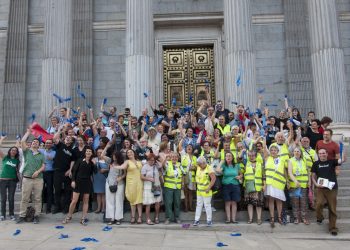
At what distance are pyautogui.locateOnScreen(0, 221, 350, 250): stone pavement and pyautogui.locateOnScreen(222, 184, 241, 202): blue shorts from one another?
67 cm

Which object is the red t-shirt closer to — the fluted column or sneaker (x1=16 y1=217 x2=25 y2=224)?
the fluted column

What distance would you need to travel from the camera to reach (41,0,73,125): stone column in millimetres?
15523

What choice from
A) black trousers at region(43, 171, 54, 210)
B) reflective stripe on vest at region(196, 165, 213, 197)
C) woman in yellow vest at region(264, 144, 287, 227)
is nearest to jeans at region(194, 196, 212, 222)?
reflective stripe on vest at region(196, 165, 213, 197)

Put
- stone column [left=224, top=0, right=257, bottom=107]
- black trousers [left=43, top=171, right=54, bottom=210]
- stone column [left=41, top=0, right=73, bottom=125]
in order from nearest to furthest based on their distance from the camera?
1. black trousers [left=43, top=171, right=54, bottom=210]
2. stone column [left=224, top=0, right=257, bottom=107]
3. stone column [left=41, top=0, right=73, bottom=125]

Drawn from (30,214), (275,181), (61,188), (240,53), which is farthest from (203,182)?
(240,53)

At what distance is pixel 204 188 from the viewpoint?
30.9ft

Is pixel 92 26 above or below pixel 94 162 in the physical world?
above

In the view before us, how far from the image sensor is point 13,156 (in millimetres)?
10312

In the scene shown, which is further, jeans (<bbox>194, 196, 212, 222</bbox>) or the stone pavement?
jeans (<bbox>194, 196, 212, 222</bbox>)

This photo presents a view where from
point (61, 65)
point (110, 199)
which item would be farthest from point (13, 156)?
point (61, 65)

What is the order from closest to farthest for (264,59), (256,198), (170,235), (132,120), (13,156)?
(170,235) → (256,198) → (13,156) → (132,120) → (264,59)

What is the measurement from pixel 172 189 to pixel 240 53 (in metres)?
7.45

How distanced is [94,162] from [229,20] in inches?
343

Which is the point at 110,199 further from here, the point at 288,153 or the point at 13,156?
the point at 288,153
